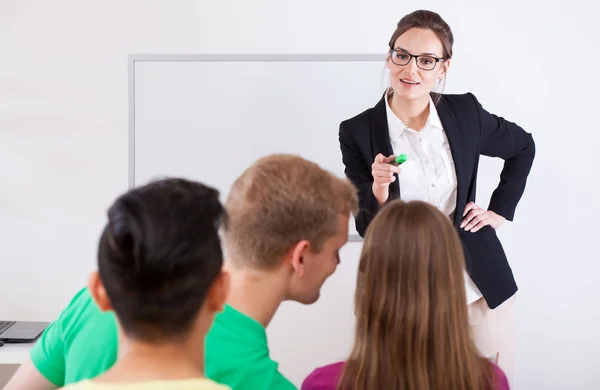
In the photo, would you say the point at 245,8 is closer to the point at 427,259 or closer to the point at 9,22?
the point at 9,22

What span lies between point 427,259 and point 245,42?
1985 mm

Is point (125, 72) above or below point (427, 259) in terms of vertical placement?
above

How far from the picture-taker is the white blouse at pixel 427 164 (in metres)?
2.21

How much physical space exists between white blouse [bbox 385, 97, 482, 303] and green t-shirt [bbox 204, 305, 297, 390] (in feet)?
3.54

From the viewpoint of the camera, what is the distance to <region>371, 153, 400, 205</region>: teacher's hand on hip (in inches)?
80.0

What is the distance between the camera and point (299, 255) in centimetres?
130

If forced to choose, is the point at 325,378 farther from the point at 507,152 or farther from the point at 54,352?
the point at 507,152

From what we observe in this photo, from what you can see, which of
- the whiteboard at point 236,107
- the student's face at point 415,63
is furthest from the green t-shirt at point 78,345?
the whiteboard at point 236,107

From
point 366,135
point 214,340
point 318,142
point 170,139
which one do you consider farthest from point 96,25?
point 214,340

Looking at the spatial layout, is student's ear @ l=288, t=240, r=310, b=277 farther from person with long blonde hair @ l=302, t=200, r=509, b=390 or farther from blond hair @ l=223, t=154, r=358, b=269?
person with long blonde hair @ l=302, t=200, r=509, b=390

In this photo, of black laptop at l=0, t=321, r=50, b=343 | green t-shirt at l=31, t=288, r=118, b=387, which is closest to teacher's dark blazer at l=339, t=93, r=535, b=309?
green t-shirt at l=31, t=288, r=118, b=387

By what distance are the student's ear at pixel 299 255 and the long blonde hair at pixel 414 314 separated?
0.13 m

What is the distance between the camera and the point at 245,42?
310 centimetres

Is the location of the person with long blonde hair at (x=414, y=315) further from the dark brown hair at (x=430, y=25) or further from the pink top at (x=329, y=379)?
the dark brown hair at (x=430, y=25)
